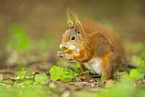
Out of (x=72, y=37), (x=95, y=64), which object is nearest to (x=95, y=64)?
(x=95, y=64)

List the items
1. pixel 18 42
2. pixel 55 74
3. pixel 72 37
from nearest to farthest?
pixel 55 74, pixel 72 37, pixel 18 42

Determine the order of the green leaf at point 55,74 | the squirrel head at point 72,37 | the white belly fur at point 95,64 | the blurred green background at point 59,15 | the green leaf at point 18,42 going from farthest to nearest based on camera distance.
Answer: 1. the blurred green background at point 59,15
2. the green leaf at point 18,42
3. the white belly fur at point 95,64
4. the squirrel head at point 72,37
5. the green leaf at point 55,74

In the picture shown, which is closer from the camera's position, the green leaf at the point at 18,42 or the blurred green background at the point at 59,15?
the green leaf at the point at 18,42

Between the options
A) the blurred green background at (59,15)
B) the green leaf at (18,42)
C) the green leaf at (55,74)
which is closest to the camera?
the green leaf at (55,74)

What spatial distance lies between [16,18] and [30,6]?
831mm

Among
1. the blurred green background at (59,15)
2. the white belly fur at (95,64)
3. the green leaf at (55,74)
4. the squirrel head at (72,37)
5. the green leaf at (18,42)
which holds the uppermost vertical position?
the blurred green background at (59,15)

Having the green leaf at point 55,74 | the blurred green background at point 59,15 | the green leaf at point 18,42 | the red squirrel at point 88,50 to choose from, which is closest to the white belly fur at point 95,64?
the red squirrel at point 88,50

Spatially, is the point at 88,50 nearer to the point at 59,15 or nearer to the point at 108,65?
the point at 108,65

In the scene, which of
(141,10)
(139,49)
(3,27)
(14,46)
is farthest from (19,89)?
(141,10)

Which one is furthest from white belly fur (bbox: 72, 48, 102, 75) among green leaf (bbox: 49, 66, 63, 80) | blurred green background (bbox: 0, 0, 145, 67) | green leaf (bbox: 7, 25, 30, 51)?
blurred green background (bbox: 0, 0, 145, 67)

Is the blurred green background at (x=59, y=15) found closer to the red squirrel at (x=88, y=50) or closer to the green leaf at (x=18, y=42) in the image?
the green leaf at (x=18, y=42)

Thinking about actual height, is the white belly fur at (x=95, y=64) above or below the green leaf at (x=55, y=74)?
above

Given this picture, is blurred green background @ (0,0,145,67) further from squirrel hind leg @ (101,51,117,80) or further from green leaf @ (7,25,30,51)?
squirrel hind leg @ (101,51,117,80)

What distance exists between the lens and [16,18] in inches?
407
